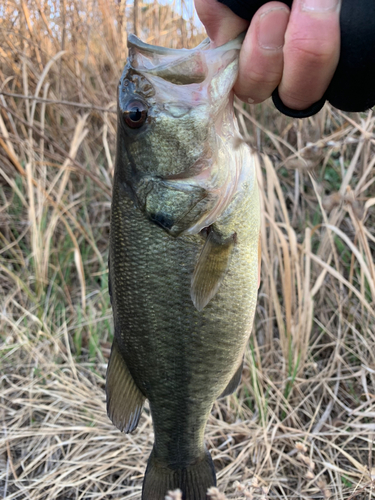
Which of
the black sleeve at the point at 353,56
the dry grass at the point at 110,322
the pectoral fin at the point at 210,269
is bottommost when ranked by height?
the dry grass at the point at 110,322

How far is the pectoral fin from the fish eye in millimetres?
371

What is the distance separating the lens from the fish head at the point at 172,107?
1.06 m

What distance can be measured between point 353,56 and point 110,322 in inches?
87.5

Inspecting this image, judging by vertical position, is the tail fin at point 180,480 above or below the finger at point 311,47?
below

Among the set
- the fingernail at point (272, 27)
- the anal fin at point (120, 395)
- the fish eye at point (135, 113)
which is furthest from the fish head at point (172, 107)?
the anal fin at point (120, 395)

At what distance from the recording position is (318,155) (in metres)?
0.99

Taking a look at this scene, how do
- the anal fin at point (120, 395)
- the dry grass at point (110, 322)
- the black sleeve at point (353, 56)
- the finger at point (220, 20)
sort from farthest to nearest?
1. the dry grass at point (110, 322)
2. the anal fin at point (120, 395)
3. the finger at point (220, 20)
4. the black sleeve at point (353, 56)

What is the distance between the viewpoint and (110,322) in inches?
108

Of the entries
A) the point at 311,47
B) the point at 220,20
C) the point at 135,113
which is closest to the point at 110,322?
the point at 135,113

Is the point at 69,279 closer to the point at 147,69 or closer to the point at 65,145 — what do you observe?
the point at 65,145

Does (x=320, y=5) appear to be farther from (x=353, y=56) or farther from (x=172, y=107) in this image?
(x=172, y=107)

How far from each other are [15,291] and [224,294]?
7.04ft

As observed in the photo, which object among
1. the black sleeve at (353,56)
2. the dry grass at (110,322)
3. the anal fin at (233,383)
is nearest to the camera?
the black sleeve at (353,56)

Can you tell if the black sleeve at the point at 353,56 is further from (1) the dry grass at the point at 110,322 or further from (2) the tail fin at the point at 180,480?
(2) the tail fin at the point at 180,480
